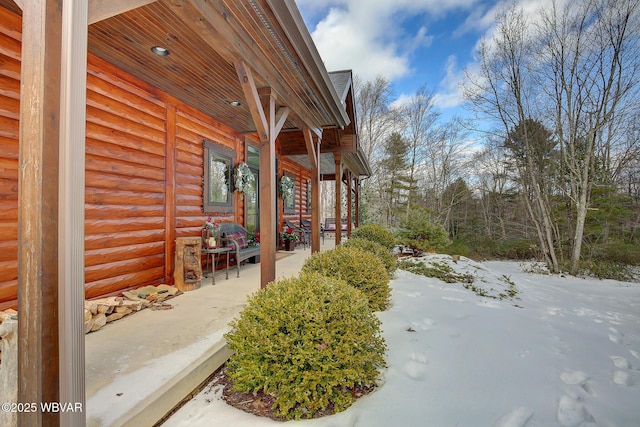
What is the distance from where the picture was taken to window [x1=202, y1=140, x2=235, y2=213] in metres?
4.43

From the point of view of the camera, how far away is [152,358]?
1.89 m

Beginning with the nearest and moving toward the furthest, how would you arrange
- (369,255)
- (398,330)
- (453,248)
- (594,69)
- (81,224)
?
(81,224) → (398,330) → (369,255) → (594,69) → (453,248)

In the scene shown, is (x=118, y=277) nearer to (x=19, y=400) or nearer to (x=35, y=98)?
(x=19, y=400)

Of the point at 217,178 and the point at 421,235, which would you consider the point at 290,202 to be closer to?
the point at 217,178

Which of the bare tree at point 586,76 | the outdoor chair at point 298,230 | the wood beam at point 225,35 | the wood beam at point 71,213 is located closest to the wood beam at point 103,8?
the wood beam at point 71,213

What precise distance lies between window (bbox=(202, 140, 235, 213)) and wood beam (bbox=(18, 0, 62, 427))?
3469mm

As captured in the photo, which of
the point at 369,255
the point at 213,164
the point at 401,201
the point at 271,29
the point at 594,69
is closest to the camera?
the point at 271,29

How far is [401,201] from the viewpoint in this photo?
17016 millimetres

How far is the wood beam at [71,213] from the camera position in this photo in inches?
40.6

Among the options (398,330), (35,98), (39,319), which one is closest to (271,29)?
(35,98)

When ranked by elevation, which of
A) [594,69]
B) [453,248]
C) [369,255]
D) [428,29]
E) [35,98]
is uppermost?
[428,29]

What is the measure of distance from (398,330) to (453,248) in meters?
11.6

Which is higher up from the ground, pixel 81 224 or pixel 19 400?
pixel 81 224

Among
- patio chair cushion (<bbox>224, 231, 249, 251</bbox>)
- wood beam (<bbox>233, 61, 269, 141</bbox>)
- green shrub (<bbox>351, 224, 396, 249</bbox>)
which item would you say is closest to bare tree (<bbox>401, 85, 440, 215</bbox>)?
green shrub (<bbox>351, 224, 396, 249</bbox>)
